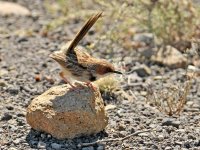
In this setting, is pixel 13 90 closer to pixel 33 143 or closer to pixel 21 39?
pixel 33 143

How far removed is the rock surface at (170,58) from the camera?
8578mm

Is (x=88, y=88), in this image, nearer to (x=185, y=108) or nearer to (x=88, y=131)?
(x=88, y=131)

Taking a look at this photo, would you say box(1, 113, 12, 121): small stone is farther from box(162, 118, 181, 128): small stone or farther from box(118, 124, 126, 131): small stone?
box(162, 118, 181, 128): small stone

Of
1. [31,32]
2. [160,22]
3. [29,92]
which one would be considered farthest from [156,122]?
[31,32]

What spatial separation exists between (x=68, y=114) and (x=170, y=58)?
10.6 ft

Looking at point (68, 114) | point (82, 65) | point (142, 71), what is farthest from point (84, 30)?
point (142, 71)

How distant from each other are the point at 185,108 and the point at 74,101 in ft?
5.27

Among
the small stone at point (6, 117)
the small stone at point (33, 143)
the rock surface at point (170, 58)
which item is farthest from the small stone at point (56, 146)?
the rock surface at point (170, 58)

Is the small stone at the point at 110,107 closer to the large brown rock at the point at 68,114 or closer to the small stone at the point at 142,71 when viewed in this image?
→ the large brown rock at the point at 68,114

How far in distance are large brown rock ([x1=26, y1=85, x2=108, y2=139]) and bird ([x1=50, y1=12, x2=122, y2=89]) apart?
16 cm

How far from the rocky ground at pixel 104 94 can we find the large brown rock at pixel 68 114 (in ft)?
0.32

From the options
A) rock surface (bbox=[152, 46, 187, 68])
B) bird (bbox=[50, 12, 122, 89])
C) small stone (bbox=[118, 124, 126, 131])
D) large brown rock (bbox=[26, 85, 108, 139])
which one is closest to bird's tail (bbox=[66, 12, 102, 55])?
bird (bbox=[50, 12, 122, 89])

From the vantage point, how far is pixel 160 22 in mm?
8672

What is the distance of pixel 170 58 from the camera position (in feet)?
28.6
